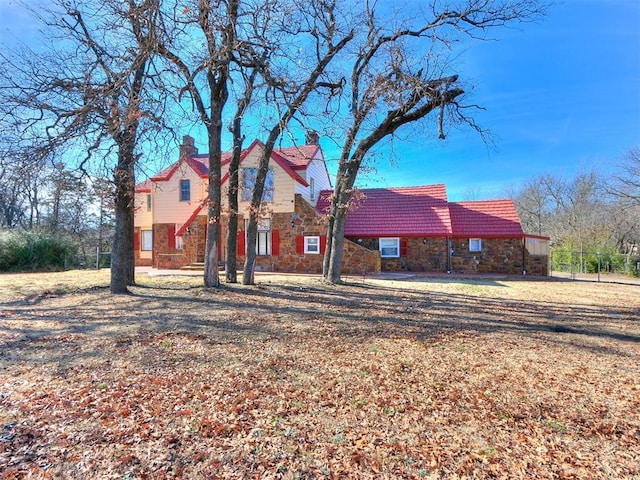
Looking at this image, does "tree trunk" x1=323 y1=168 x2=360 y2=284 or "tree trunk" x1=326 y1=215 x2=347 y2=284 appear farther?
"tree trunk" x1=326 y1=215 x2=347 y2=284

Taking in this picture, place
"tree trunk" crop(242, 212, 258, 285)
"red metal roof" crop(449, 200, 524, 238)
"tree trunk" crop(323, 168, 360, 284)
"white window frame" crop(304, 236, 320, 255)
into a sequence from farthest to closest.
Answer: "red metal roof" crop(449, 200, 524, 238), "white window frame" crop(304, 236, 320, 255), "tree trunk" crop(323, 168, 360, 284), "tree trunk" crop(242, 212, 258, 285)

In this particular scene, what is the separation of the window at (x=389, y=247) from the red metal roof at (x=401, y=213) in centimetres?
43

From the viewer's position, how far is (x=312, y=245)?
18.4 m

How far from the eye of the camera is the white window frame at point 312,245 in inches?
719

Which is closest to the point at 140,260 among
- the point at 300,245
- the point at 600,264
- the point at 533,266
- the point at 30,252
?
the point at 30,252

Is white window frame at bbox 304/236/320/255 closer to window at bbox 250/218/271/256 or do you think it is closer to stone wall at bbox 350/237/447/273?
window at bbox 250/218/271/256

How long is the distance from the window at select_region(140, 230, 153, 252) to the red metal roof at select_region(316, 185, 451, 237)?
437 inches

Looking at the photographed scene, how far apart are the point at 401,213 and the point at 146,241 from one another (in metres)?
16.0

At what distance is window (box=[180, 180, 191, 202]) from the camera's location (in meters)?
21.0

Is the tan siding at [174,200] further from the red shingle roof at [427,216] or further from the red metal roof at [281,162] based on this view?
the red shingle roof at [427,216]

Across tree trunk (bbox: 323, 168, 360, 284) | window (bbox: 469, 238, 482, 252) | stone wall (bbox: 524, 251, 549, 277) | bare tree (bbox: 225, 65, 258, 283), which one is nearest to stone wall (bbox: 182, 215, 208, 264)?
bare tree (bbox: 225, 65, 258, 283)

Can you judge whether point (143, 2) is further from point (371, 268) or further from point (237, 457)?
point (371, 268)

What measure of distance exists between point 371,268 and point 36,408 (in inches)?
593

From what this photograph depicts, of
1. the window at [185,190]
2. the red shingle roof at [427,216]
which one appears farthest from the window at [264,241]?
the window at [185,190]
